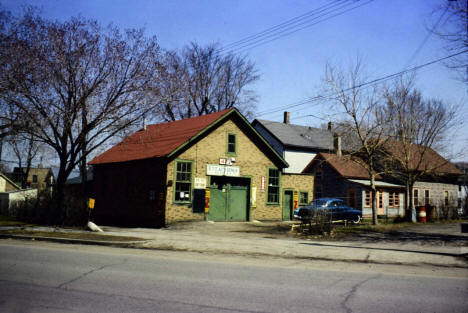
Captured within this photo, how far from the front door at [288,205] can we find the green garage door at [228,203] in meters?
4.34

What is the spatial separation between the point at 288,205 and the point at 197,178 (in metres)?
8.94

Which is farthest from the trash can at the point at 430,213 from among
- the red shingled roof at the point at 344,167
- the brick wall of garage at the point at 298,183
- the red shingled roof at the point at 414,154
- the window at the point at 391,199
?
the brick wall of garage at the point at 298,183

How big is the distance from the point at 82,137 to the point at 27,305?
49.4 ft

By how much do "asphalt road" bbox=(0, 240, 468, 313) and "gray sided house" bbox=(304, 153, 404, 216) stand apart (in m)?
25.8

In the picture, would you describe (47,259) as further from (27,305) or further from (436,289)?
(436,289)

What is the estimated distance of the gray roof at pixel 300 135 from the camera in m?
46.3

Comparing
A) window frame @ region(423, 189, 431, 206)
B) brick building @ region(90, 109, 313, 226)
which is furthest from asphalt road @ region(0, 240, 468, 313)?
window frame @ region(423, 189, 431, 206)

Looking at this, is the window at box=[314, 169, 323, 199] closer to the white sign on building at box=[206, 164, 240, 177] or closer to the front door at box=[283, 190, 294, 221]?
the front door at box=[283, 190, 294, 221]

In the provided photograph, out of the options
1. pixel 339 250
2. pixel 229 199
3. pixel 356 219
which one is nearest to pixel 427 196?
pixel 356 219

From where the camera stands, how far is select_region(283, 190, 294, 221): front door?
29.7 meters

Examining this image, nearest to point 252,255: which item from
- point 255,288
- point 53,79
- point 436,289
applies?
point 255,288

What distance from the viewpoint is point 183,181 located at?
23.6 m

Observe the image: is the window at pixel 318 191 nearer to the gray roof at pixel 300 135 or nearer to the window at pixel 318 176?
the window at pixel 318 176

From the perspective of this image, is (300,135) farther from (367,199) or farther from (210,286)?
(210,286)
